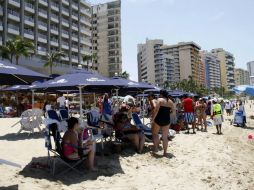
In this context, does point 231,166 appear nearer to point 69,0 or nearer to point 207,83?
point 69,0

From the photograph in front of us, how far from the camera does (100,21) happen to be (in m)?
111

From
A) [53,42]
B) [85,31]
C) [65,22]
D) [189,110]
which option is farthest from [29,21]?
[189,110]

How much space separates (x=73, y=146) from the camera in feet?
22.4

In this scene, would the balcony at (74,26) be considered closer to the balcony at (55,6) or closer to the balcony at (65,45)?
the balcony at (65,45)

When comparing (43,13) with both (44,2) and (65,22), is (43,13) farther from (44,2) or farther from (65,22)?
(65,22)

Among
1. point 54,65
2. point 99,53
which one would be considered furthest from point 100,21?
point 54,65

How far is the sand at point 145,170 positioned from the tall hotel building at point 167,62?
136 m

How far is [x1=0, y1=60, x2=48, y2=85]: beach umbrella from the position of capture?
6160 millimetres

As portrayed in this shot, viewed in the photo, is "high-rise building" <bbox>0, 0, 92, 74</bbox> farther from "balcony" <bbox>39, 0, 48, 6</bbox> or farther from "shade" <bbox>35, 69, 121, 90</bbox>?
"shade" <bbox>35, 69, 121, 90</bbox>

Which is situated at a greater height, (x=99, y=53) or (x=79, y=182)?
(x=99, y=53)

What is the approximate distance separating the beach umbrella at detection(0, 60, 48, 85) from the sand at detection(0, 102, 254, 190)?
1.85 m

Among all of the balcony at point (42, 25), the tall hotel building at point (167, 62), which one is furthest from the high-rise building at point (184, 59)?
the balcony at point (42, 25)

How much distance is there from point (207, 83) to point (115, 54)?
95.8 m

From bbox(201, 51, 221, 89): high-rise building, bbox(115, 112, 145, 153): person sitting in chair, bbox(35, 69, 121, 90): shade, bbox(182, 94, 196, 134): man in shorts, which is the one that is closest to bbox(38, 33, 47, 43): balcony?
bbox(182, 94, 196, 134): man in shorts
